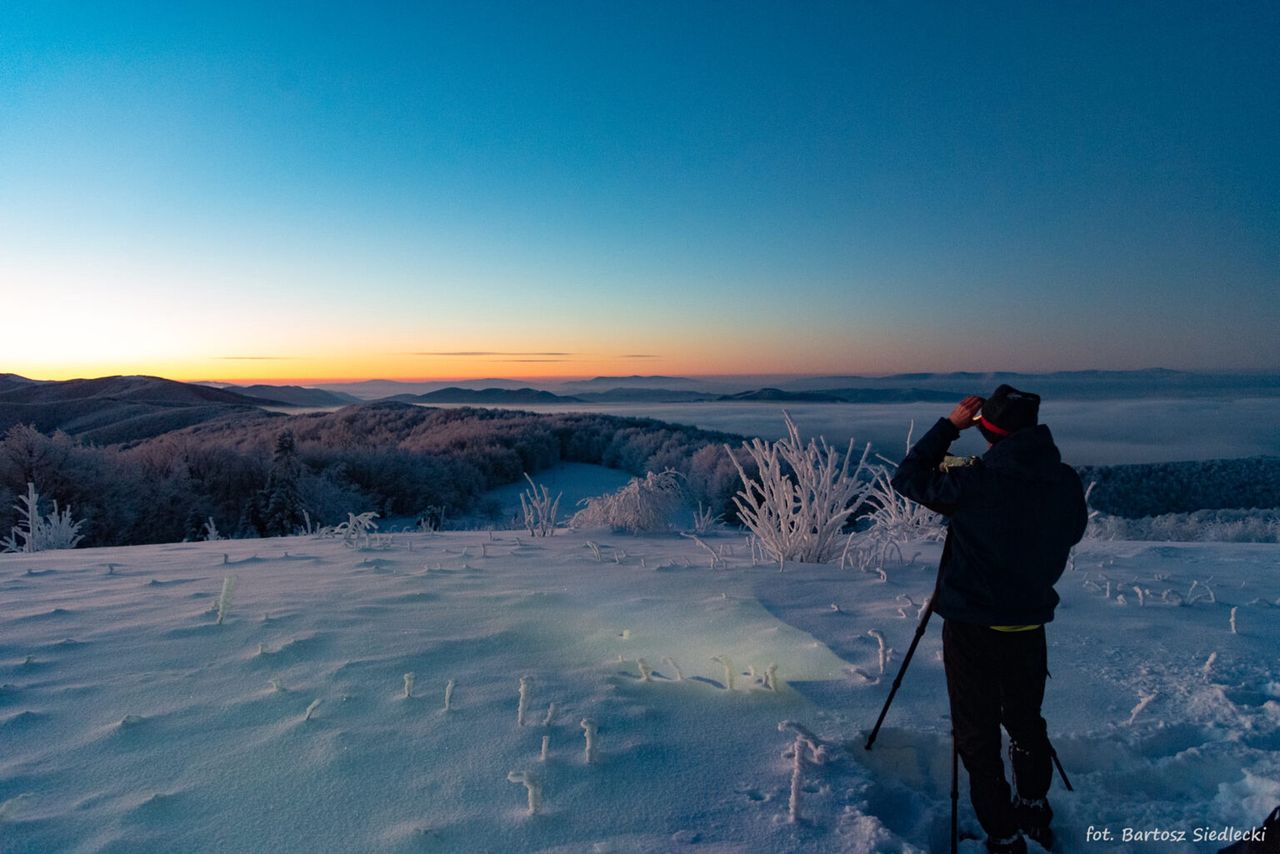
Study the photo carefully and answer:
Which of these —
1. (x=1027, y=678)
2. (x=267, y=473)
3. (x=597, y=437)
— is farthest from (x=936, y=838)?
(x=597, y=437)

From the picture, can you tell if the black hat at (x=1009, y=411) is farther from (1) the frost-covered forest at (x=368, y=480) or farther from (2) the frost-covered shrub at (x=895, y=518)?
(1) the frost-covered forest at (x=368, y=480)

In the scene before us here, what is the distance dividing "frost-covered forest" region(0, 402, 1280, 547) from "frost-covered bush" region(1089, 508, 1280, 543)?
0.03m

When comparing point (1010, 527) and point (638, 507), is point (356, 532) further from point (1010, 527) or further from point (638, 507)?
point (1010, 527)

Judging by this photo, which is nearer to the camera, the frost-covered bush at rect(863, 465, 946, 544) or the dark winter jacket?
the dark winter jacket

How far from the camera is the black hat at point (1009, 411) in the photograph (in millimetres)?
2543

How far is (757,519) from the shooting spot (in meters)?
5.97

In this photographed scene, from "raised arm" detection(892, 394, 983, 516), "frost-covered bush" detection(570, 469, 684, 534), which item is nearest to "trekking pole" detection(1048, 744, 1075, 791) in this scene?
"raised arm" detection(892, 394, 983, 516)

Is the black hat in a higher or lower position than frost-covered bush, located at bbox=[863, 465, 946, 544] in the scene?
higher

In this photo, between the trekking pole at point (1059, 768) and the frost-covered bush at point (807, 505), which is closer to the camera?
the trekking pole at point (1059, 768)

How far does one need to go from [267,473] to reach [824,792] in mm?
22495

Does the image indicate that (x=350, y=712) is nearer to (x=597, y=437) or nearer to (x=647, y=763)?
(x=647, y=763)

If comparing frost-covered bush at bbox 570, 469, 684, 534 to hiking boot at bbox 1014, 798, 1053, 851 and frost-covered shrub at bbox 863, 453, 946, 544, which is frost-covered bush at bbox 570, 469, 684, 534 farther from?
hiking boot at bbox 1014, 798, 1053, 851

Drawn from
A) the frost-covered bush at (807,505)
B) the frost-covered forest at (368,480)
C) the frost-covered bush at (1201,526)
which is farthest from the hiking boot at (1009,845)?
the frost-covered bush at (1201,526)

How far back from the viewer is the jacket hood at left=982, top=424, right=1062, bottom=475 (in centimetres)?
245
